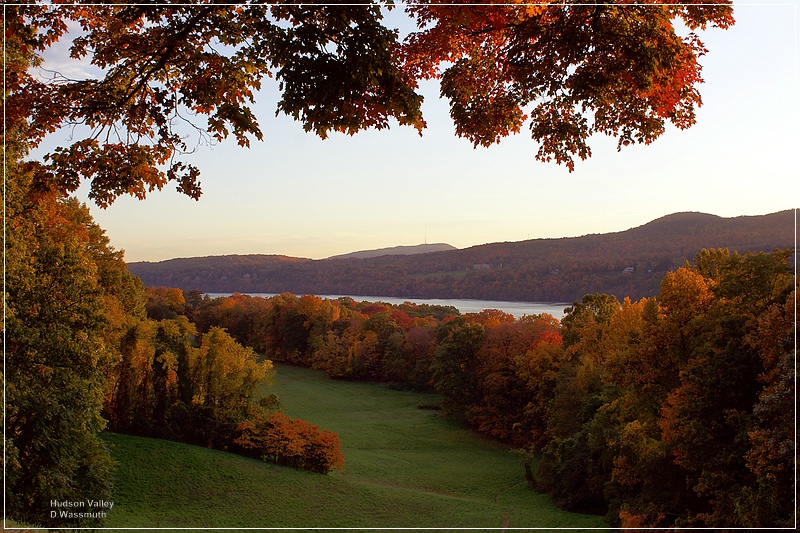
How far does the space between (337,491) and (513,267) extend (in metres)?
54.3

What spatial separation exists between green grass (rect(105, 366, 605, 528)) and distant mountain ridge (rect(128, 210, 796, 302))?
20.8 metres

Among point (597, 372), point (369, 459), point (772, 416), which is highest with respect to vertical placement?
point (772, 416)

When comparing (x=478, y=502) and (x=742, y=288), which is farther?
(x=478, y=502)

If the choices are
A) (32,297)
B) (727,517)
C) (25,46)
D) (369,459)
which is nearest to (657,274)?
(369,459)

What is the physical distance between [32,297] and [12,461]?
4.21 m

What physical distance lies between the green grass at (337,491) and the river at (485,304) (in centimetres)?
1971

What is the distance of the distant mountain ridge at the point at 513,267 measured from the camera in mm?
48844

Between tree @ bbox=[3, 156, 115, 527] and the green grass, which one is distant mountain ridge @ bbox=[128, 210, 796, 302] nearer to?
the green grass

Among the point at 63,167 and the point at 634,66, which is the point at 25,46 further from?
the point at 634,66

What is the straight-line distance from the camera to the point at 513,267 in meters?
75.0

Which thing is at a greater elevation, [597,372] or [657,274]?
[657,274]

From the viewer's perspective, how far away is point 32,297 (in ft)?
45.3

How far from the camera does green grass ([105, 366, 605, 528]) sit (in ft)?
68.1

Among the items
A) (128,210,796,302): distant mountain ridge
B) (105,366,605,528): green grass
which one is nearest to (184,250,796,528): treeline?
(105,366,605,528): green grass
